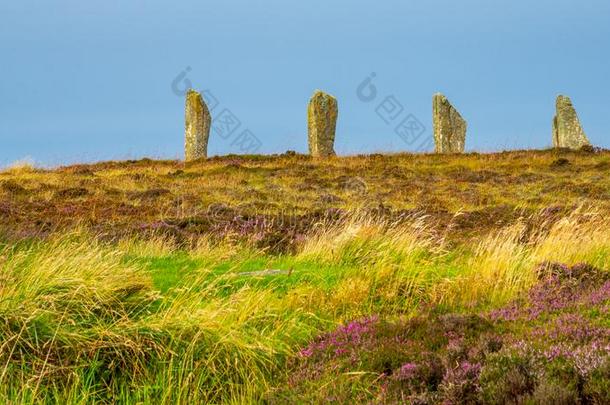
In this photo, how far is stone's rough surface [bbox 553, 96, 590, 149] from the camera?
37688mm

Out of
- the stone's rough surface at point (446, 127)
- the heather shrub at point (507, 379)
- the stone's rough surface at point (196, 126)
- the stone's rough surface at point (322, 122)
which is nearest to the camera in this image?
the heather shrub at point (507, 379)

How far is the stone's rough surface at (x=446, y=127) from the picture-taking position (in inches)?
1527

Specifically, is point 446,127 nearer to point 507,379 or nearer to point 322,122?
point 322,122

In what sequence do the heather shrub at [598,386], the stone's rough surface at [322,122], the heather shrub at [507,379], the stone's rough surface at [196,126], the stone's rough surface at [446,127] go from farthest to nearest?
the stone's rough surface at [446,127]
the stone's rough surface at [196,126]
the stone's rough surface at [322,122]
the heather shrub at [507,379]
the heather shrub at [598,386]

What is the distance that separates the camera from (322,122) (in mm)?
37844

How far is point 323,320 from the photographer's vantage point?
8039mm

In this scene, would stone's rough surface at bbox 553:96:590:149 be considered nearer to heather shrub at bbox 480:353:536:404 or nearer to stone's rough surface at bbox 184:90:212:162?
stone's rough surface at bbox 184:90:212:162

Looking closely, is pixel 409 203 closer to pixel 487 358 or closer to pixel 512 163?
pixel 512 163

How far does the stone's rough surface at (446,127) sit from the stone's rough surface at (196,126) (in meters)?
12.2

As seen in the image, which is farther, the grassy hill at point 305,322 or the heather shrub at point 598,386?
the grassy hill at point 305,322

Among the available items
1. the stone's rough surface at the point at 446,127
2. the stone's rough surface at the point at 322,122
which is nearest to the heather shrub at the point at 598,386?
the stone's rough surface at the point at 322,122

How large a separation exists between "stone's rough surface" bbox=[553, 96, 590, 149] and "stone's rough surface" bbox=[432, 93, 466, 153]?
16.4ft

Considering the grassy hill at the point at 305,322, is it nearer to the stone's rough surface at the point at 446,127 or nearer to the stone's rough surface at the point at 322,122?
the stone's rough surface at the point at 322,122

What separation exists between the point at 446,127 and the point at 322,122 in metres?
6.88
